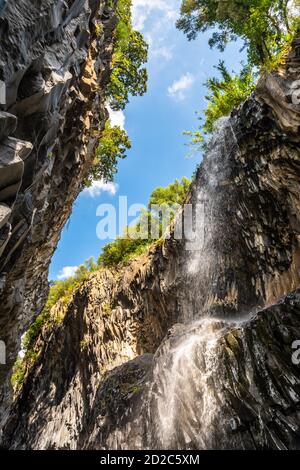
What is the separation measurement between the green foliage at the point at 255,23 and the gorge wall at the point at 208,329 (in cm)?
317

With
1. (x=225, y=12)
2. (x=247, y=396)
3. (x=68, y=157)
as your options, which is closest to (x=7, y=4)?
(x=68, y=157)

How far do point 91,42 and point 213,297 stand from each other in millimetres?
9039

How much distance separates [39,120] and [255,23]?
947cm

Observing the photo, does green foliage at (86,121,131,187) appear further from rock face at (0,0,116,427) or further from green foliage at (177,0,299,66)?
green foliage at (177,0,299,66)

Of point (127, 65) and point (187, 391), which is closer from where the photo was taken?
point (187, 391)

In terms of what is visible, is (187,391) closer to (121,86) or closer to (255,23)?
(255,23)

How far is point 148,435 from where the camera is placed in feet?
20.9

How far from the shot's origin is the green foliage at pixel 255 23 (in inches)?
461

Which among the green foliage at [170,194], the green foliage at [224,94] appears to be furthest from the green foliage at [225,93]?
the green foliage at [170,194]

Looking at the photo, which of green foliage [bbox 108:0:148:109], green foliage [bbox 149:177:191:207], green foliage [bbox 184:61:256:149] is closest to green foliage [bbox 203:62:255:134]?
green foliage [bbox 184:61:256:149]

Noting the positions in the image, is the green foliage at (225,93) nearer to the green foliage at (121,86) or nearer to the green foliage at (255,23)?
the green foliage at (255,23)

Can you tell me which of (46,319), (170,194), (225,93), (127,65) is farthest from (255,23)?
(46,319)

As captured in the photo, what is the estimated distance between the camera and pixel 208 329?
8164 mm
